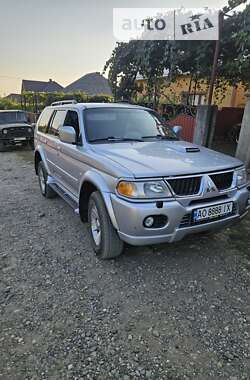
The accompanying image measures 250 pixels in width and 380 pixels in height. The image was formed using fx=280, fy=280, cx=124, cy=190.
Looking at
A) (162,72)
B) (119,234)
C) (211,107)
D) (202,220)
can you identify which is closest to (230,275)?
→ (202,220)

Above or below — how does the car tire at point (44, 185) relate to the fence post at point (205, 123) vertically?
below

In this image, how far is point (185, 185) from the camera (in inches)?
109

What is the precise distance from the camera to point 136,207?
259 centimetres

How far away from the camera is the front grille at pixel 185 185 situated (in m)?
2.71

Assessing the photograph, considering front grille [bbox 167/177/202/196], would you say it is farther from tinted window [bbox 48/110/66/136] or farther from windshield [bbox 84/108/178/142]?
tinted window [bbox 48/110/66/136]

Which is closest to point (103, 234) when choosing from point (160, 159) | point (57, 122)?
point (160, 159)

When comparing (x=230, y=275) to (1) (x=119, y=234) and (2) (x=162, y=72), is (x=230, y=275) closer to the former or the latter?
(1) (x=119, y=234)

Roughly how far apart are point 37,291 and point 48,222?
1.77 m

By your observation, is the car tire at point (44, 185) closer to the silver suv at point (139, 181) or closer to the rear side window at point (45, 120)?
the rear side window at point (45, 120)

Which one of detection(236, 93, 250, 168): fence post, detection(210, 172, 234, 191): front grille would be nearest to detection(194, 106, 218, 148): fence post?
detection(236, 93, 250, 168): fence post

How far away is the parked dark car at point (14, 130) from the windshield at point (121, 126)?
8.87m

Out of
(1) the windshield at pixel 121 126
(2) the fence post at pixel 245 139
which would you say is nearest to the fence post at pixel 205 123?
(2) the fence post at pixel 245 139

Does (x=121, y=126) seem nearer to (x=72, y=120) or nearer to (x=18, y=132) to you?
(x=72, y=120)

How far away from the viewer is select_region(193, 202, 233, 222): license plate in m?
2.77
